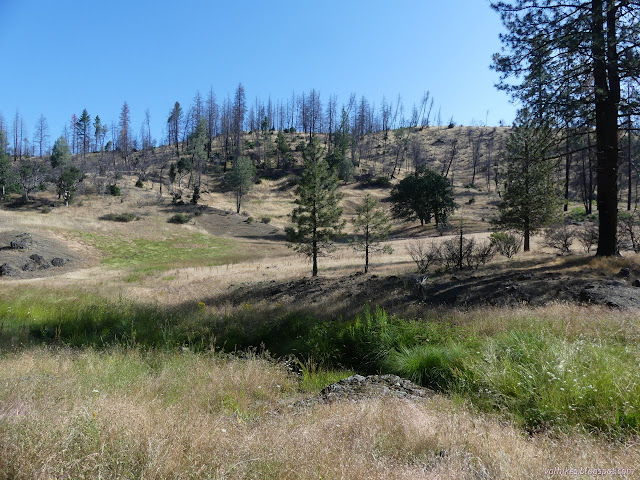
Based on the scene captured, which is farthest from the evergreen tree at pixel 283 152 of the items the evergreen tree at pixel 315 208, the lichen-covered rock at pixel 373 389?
the lichen-covered rock at pixel 373 389

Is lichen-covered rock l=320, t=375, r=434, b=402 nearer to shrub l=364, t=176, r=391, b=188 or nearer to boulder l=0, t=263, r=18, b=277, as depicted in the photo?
boulder l=0, t=263, r=18, b=277

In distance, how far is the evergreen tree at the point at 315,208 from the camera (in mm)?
20156

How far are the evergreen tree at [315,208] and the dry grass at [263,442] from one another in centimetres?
1656

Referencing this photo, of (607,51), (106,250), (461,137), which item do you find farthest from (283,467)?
(461,137)

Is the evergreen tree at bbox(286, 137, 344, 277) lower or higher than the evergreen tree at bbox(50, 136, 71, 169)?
lower

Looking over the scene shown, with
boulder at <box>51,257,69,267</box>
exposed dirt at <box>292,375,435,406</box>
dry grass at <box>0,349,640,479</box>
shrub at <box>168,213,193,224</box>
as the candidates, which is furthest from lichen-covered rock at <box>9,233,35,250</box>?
exposed dirt at <box>292,375,435,406</box>

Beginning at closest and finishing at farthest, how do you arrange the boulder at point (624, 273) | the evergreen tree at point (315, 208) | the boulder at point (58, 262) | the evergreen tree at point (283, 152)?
the boulder at point (624, 273), the evergreen tree at point (315, 208), the boulder at point (58, 262), the evergreen tree at point (283, 152)

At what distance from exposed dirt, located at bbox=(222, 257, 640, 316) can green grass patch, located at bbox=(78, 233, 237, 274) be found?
59.4ft

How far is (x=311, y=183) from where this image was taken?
2030 centimetres

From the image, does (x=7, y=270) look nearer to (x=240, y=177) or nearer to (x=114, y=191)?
(x=114, y=191)

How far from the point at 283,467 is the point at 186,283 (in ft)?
61.2

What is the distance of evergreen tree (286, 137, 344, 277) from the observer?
66.1 feet

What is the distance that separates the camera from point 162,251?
128 feet

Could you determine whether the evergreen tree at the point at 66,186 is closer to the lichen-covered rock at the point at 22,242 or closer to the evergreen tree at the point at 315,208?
the lichen-covered rock at the point at 22,242
